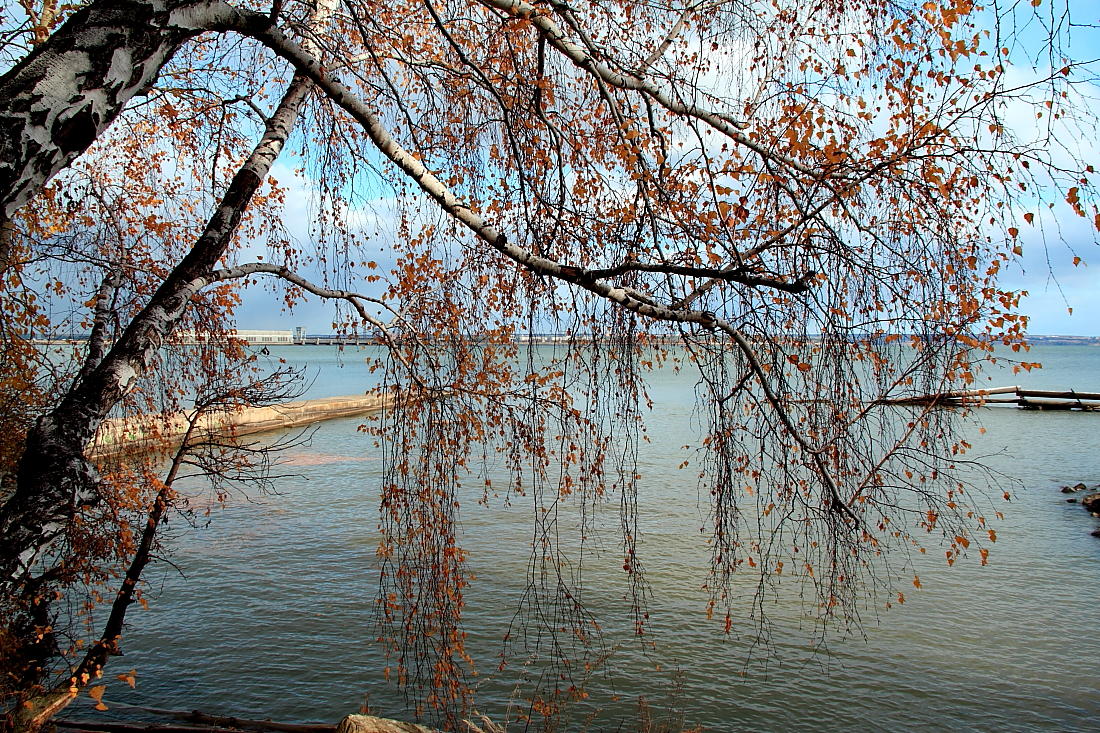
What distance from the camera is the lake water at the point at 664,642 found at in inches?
282

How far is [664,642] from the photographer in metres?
8.47

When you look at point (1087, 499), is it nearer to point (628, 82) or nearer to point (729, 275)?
point (628, 82)

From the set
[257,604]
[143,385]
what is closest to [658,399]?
[257,604]

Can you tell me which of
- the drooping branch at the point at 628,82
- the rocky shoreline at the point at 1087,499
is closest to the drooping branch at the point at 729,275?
the drooping branch at the point at 628,82

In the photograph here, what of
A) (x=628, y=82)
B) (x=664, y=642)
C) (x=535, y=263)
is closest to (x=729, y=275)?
(x=535, y=263)

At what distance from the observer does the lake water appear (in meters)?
7.17

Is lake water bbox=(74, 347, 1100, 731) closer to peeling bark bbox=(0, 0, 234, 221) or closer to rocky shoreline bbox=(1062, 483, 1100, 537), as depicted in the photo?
rocky shoreline bbox=(1062, 483, 1100, 537)

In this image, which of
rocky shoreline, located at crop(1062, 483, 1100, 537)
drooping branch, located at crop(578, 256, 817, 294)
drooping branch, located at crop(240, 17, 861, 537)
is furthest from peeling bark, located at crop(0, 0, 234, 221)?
rocky shoreline, located at crop(1062, 483, 1100, 537)

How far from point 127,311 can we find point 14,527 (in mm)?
2334

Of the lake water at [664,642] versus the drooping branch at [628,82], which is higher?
the drooping branch at [628,82]

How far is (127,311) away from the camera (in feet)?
21.2

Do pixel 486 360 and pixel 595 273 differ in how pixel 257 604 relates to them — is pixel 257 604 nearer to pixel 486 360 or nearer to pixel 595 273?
pixel 486 360

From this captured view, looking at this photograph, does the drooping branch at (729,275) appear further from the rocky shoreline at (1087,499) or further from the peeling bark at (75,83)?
the rocky shoreline at (1087,499)

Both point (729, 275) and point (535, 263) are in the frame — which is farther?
point (535, 263)
